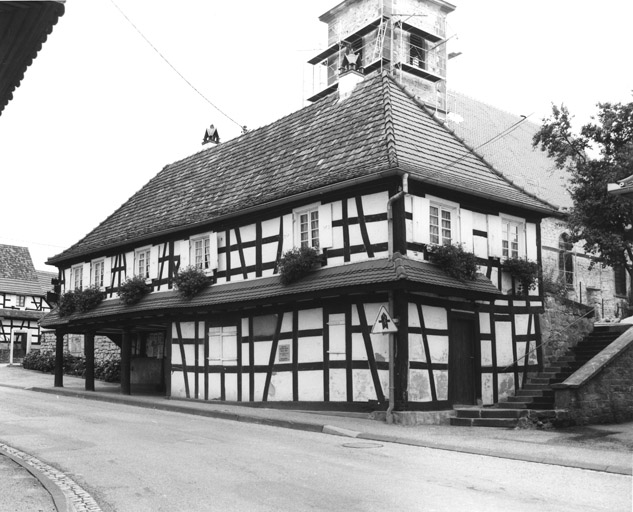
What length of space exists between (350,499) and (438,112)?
3756cm

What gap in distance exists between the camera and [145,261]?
25594 millimetres

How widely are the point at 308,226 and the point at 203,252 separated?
506 centimetres

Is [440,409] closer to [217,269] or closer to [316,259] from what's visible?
[316,259]

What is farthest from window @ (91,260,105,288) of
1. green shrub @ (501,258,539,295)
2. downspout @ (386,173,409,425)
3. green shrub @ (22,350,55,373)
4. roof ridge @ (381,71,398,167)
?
green shrub @ (501,258,539,295)

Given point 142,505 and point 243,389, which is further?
point 243,389

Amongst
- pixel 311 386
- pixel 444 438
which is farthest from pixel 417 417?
pixel 311 386

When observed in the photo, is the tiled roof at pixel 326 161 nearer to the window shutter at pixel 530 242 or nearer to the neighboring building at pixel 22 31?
the window shutter at pixel 530 242

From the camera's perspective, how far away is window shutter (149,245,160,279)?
Answer: 24.8 metres

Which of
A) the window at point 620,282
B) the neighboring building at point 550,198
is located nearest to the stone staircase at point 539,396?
the neighboring building at point 550,198

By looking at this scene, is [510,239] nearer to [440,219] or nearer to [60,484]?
[440,219]

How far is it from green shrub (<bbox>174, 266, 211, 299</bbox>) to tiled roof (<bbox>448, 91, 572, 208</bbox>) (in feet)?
49.0

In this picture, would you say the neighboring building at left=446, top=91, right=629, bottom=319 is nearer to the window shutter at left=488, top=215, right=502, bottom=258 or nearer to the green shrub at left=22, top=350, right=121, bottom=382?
the window shutter at left=488, top=215, right=502, bottom=258

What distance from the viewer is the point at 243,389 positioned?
2034cm

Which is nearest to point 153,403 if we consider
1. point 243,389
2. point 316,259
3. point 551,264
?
point 243,389
